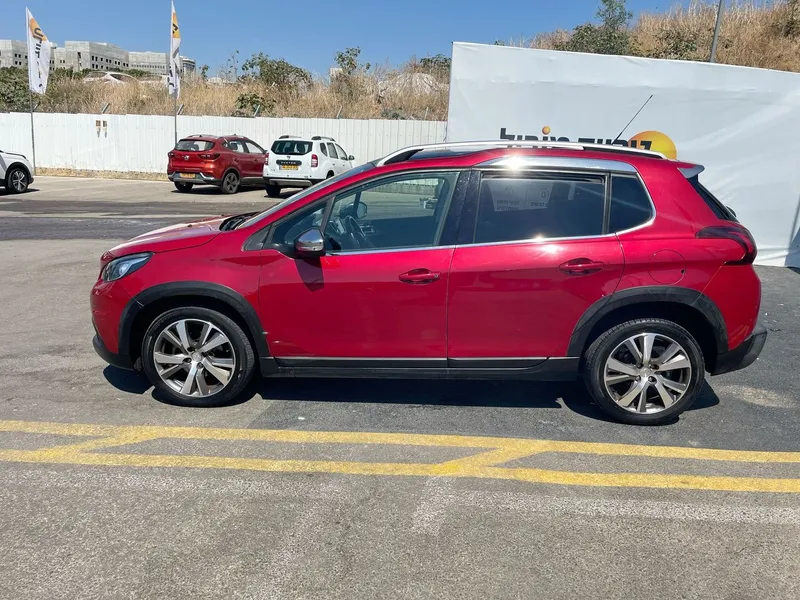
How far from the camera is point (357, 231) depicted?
423 cm

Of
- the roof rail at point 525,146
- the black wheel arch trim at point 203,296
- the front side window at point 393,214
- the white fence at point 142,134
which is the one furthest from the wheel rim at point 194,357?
the white fence at point 142,134

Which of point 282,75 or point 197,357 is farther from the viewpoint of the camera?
point 282,75

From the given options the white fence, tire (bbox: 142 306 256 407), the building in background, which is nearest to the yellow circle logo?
tire (bbox: 142 306 256 407)

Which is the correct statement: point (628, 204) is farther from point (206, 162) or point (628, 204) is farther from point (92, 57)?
point (92, 57)

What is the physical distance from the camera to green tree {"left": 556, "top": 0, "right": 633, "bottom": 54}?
27.3 m

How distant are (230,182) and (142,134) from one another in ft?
25.7

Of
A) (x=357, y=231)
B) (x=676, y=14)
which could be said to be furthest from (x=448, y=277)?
(x=676, y=14)

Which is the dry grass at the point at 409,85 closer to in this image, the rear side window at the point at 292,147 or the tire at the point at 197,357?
the rear side window at the point at 292,147

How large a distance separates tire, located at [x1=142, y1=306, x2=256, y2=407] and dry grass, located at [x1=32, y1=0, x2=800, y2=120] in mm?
23108

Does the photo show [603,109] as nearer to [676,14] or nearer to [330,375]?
[330,375]

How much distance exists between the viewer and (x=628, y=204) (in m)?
4.08

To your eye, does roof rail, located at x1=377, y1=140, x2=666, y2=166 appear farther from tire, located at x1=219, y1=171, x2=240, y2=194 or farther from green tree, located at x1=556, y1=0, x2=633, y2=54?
green tree, located at x1=556, y1=0, x2=633, y2=54

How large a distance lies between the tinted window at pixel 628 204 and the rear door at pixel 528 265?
64 millimetres

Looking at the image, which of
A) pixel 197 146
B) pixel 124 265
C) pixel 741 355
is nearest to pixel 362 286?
pixel 124 265
